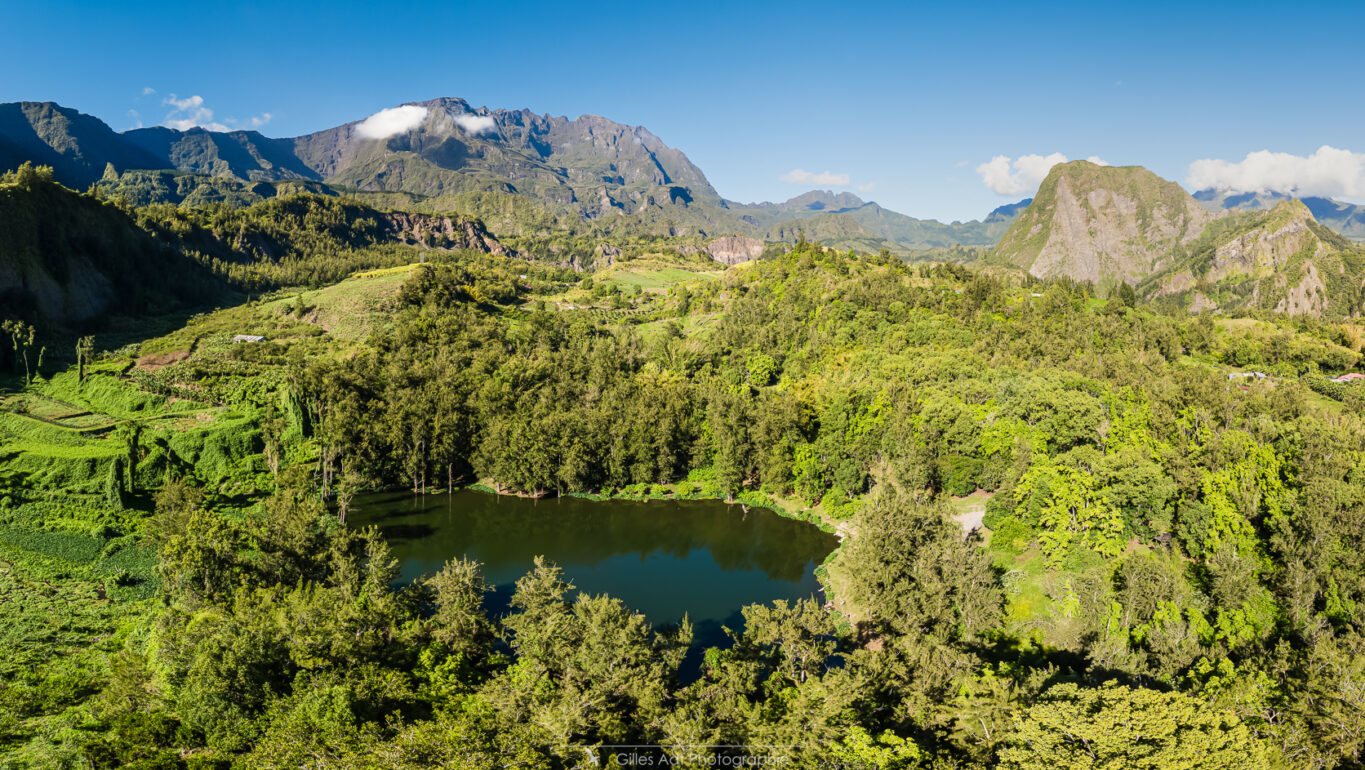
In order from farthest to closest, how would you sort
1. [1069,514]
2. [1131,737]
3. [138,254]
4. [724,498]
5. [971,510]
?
[138,254], [724,498], [971,510], [1069,514], [1131,737]

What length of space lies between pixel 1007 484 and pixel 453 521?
2237 inches

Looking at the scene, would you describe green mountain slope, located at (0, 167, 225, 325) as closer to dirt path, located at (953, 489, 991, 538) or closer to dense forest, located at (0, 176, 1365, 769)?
dense forest, located at (0, 176, 1365, 769)

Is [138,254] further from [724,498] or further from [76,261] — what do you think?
[724,498]

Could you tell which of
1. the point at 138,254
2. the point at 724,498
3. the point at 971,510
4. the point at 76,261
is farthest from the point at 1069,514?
the point at 138,254

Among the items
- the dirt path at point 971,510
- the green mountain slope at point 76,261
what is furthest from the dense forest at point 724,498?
the green mountain slope at point 76,261

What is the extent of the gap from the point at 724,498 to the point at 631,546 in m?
15.4

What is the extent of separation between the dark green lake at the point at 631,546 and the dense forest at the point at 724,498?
3.65 meters

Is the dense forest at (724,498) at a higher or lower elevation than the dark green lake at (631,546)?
higher

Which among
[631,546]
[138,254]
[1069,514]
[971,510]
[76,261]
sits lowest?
[631,546]

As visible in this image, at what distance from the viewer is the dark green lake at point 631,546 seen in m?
49.3

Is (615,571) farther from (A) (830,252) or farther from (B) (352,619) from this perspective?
(A) (830,252)

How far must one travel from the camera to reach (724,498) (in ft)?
231

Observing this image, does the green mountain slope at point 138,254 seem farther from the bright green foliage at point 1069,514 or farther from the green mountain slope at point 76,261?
the bright green foliage at point 1069,514

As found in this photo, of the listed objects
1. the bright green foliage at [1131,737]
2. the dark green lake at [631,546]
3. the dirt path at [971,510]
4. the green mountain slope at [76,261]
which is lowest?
the dark green lake at [631,546]
